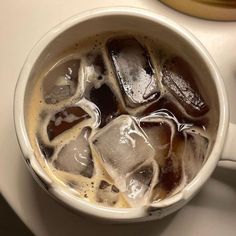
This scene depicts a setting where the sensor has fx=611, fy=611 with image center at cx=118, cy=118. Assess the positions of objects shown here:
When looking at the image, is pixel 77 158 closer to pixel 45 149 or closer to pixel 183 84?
pixel 45 149

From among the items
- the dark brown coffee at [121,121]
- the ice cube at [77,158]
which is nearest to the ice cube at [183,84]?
the dark brown coffee at [121,121]

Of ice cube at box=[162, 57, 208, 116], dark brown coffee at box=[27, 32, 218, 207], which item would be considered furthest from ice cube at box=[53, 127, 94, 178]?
ice cube at box=[162, 57, 208, 116]

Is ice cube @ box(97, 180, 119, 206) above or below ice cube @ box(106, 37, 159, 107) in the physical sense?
below

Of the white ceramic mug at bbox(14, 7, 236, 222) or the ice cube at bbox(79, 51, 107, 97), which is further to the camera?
the ice cube at bbox(79, 51, 107, 97)

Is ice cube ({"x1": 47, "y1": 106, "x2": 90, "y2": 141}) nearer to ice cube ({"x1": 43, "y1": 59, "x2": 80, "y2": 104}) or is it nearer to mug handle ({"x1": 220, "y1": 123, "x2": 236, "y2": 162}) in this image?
ice cube ({"x1": 43, "y1": 59, "x2": 80, "y2": 104})

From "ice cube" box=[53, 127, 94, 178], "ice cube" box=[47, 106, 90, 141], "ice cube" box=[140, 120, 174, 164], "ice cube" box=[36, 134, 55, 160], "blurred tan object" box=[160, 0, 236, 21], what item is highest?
"blurred tan object" box=[160, 0, 236, 21]

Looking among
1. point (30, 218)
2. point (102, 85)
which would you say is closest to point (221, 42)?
point (102, 85)

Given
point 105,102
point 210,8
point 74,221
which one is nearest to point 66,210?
point 74,221

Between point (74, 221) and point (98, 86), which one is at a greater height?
point (98, 86)
